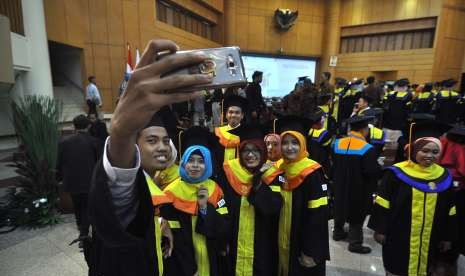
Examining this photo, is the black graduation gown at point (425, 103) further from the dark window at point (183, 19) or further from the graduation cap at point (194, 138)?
the dark window at point (183, 19)

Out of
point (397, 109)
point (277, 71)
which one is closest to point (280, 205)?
point (397, 109)

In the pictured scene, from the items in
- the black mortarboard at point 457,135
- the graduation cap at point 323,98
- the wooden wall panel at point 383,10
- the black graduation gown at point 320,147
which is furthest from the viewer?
the wooden wall panel at point 383,10

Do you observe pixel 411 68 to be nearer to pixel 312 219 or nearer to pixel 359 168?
pixel 359 168

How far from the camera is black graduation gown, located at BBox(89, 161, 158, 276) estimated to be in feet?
2.46

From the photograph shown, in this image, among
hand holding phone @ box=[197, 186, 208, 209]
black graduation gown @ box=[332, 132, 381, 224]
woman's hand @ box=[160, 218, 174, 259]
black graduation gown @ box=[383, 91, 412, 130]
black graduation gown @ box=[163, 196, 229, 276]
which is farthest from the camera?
black graduation gown @ box=[383, 91, 412, 130]

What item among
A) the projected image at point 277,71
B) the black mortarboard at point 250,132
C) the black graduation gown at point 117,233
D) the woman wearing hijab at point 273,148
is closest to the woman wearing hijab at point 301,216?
the black mortarboard at point 250,132

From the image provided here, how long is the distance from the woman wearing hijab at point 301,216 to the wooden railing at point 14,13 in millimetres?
8527

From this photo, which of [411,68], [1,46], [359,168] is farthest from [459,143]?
[411,68]

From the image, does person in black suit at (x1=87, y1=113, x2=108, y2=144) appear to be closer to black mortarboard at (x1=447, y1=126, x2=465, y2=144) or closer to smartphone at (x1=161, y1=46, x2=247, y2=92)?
smartphone at (x1=161, y1=46, x2=247, y2=92)

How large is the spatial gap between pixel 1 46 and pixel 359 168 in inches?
192

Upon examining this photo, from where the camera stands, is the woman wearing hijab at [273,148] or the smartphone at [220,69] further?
the woman wearing hijab at [273,148]

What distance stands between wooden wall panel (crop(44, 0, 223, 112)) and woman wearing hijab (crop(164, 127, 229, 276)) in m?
11.2

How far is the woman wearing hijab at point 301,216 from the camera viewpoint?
7.20ft

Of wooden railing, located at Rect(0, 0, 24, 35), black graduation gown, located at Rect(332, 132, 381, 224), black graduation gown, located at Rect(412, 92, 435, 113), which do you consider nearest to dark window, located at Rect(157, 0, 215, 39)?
wooden railing, located at Rect(0, 0, 24, 35)
